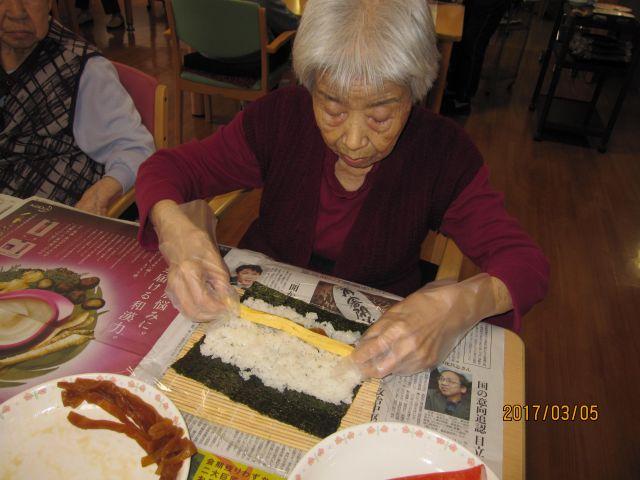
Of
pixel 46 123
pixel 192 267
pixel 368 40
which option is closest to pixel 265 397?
pixel 192 267

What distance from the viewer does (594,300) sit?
2.40 metres

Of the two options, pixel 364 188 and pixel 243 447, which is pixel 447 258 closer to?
pixel 364 188

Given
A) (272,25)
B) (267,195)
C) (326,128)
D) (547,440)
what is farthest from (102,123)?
(547,440)

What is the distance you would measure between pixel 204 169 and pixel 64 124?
23.0 inches

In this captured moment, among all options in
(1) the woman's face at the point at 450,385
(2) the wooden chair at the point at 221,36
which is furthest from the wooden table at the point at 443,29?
(1) the woman's face at the point at 450,385

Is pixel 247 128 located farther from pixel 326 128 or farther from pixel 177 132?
pixel 177 132

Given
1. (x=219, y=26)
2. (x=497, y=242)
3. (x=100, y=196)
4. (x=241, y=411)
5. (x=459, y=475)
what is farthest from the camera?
(x=219, y=26)

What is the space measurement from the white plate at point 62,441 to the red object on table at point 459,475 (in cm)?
36

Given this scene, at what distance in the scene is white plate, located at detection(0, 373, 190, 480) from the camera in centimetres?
71

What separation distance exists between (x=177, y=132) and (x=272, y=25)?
101 cm

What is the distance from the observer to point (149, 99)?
1.57 m

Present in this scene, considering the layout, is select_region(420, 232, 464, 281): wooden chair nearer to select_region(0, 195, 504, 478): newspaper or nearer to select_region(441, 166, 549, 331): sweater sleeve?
select_region(441, 166, 549, 331): sweater sleeve

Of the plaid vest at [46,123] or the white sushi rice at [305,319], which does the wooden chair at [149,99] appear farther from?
the white sushi rice at [305,319]

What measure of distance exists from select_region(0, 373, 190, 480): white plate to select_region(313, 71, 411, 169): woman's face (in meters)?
0.62
